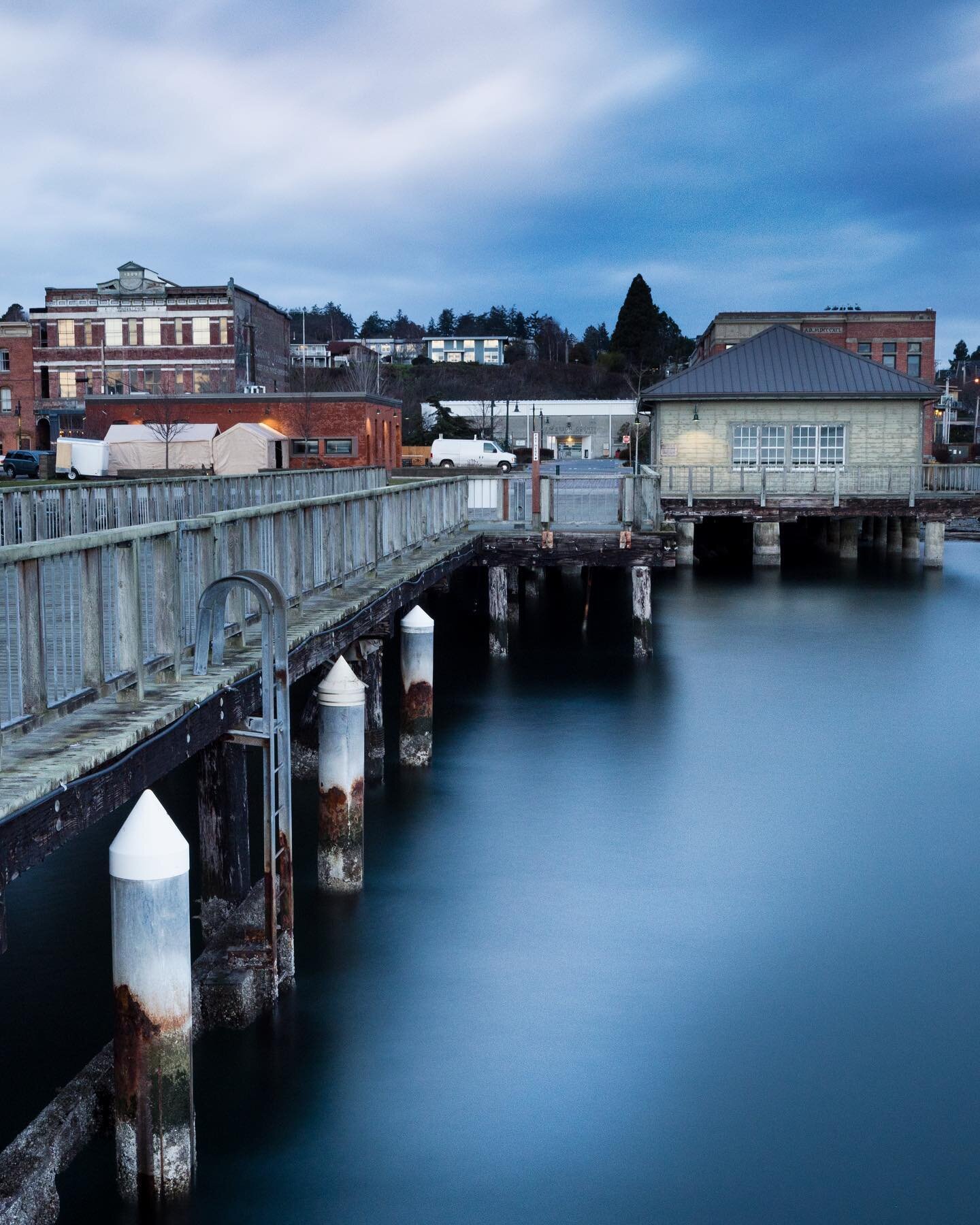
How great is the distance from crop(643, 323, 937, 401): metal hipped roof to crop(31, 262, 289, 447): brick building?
37.7m

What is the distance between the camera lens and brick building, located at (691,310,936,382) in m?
82.6

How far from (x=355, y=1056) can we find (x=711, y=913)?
4.44m

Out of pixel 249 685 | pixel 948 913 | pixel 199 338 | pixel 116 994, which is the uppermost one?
pixel 199 338

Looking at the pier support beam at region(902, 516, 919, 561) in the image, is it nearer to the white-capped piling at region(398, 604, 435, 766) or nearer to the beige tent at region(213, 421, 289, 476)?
the beige tent at region(213, 421, 289, 476)

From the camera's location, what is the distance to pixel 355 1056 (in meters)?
9.42

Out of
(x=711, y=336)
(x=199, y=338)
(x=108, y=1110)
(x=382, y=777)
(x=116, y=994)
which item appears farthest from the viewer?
(x=711, y=336)

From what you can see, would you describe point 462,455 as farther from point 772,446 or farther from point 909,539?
point 772,446

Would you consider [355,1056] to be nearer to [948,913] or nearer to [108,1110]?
[108,1110]

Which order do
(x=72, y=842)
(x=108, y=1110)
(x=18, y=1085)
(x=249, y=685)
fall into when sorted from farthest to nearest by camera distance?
1. (x=72, y=842)
2. (x=249, y=685)
3. (x=18, y=1085)
4. (x=108, y=1110)

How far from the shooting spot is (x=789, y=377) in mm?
40000

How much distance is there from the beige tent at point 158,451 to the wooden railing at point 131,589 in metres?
34.4

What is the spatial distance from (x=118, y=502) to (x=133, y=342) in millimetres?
57899

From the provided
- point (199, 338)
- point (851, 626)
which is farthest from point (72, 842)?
point (199, 338)

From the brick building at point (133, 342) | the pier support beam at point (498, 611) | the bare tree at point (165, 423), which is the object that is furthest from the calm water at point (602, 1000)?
the brick building at point (133, 342)
